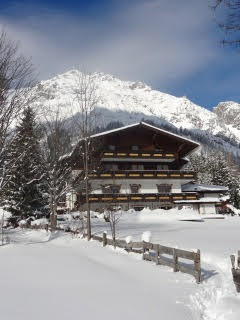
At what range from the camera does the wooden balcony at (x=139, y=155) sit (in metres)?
45.2

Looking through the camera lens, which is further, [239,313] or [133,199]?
[133,199]

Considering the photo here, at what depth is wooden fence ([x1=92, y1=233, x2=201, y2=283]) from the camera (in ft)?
→ 37.7

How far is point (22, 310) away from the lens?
7.14 metres

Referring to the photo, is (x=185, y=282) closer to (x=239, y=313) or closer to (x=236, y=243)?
(x=239, y=313)

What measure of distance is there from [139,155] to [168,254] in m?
33.8

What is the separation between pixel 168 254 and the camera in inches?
520

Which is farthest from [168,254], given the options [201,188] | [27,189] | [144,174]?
[201,188]

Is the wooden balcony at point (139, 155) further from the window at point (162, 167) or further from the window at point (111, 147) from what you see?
the window at point (162, 167)

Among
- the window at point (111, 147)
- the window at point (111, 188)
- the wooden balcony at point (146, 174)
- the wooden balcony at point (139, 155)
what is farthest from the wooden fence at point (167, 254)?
the window at point (111, 147)

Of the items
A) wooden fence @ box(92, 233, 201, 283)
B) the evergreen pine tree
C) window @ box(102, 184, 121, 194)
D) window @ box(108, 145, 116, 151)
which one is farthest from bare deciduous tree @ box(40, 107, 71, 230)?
window @ box(108, 145, 116, 151)

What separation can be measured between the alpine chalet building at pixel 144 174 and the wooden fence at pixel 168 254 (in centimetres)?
2491

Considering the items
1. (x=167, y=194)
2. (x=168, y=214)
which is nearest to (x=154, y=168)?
(x=167, y=194)

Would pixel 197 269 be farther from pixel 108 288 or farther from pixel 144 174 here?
pixel 144 174

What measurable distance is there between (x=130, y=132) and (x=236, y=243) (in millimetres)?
31061
